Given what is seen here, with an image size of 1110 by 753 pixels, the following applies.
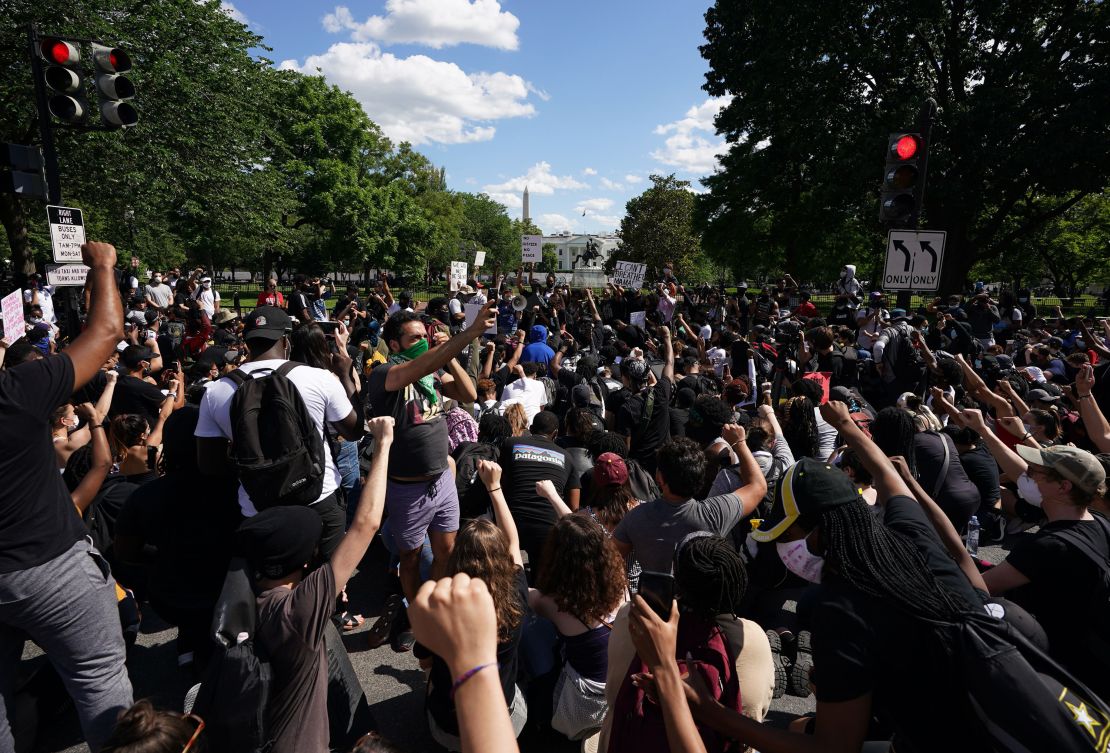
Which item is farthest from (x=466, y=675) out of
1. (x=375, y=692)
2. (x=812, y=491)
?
(x=375, y=692)

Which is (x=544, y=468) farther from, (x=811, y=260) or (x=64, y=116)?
(x=811, y=260)

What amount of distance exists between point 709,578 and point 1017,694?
0.92 meters

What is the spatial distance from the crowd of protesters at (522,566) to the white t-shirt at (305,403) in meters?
0.02

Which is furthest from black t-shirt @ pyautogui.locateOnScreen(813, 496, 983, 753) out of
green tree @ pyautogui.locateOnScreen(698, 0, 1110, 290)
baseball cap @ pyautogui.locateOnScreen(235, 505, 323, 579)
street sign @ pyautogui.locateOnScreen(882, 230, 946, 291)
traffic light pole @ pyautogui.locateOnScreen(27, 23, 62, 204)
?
green tree @ pyautogui.locateOnScreen(698, 0, 1110, 290)

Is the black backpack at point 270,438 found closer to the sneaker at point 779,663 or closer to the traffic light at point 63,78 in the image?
the sneaker at point 779,663

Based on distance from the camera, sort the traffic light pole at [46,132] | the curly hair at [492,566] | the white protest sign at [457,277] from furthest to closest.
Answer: the white protest sign at [457,277], the traffic light pole at [46,132], the curly hair at [492,566]

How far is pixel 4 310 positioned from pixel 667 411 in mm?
6826

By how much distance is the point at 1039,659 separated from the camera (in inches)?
65.1

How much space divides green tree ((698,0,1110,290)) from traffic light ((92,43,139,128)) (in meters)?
20.7

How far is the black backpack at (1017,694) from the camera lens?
1.53 metres

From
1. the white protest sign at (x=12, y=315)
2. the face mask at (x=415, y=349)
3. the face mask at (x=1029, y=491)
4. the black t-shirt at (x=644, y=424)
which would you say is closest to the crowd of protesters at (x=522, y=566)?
the face mask at (x=415, y=349)

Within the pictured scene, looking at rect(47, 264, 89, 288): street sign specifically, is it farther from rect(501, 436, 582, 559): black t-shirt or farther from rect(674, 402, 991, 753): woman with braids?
rect(674, 402, 991, 753): woman with braids

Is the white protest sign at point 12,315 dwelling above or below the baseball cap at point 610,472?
above

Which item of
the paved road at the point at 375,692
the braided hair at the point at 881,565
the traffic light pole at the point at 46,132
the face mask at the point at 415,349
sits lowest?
the paved road at the point at 375,692
